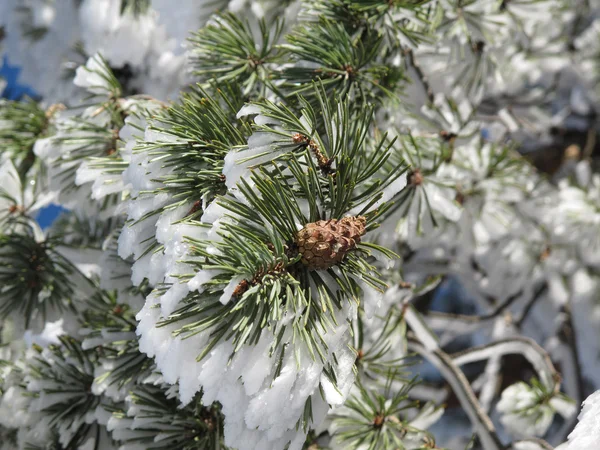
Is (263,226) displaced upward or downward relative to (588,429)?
upward

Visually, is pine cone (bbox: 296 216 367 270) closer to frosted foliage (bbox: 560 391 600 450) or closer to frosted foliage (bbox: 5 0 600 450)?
frosted foliage (bbox: 5 0 600 450)

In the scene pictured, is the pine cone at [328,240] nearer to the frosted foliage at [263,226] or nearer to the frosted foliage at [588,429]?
the frosted foliage at [263,226]

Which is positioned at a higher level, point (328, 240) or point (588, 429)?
point (328, 240)

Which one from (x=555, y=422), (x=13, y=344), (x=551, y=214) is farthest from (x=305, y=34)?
(x=555, y=422)

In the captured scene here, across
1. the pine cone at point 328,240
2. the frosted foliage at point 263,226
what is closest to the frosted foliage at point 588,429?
the frosted foliage at point 263,226

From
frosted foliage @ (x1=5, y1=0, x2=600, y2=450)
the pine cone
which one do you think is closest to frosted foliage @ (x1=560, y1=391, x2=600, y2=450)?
frosted foliage @ (x1=5, y1=0, x2=600, y2=450)

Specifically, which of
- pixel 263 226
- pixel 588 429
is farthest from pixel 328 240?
pixel 588 429

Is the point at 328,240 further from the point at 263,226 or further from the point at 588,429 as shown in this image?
the point at 588,429

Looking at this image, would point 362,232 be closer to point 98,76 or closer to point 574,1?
point 98,76

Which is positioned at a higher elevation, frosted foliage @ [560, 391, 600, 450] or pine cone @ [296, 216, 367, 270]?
pine cone @ [296, 216, 367, 270]
